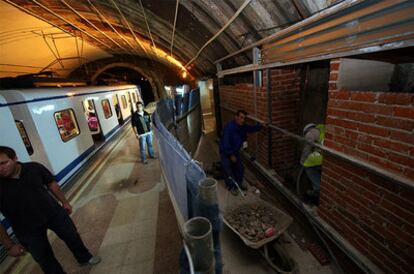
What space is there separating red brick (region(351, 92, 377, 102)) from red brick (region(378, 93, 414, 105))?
0.06 meters

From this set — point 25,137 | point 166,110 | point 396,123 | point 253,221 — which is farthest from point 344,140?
point 25,137

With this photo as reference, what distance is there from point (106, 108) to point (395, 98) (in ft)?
33.6

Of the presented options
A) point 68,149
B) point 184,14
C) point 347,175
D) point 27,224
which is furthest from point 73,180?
point 347,175

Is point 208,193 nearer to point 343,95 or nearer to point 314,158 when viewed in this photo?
point 343,95

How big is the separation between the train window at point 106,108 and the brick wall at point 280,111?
7.08m

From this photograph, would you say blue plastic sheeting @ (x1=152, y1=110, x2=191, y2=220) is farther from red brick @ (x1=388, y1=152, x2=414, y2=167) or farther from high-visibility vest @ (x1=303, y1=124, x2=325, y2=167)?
high-visibility vest @ (x1=303, y1=124, x2=325, y2=167)

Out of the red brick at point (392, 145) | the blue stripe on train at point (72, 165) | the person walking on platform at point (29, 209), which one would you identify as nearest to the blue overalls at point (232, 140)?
the red brick at point (392, 145)

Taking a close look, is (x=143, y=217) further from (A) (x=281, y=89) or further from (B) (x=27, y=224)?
(A) (x=281, y=89)

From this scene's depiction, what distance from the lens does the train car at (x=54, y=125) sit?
422 cm

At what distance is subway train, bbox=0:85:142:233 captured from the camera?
375 cm

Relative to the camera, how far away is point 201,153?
6.84m

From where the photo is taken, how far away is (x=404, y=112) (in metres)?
1.60

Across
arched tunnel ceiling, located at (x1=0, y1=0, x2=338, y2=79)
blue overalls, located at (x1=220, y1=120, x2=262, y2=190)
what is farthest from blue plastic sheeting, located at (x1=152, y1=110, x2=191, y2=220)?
arched tunnel ceiling, located at (x1=0, y1=0, x2=338, y2=79)

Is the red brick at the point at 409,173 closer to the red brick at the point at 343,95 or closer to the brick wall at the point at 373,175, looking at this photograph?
the brick wall at the point at 373,175
